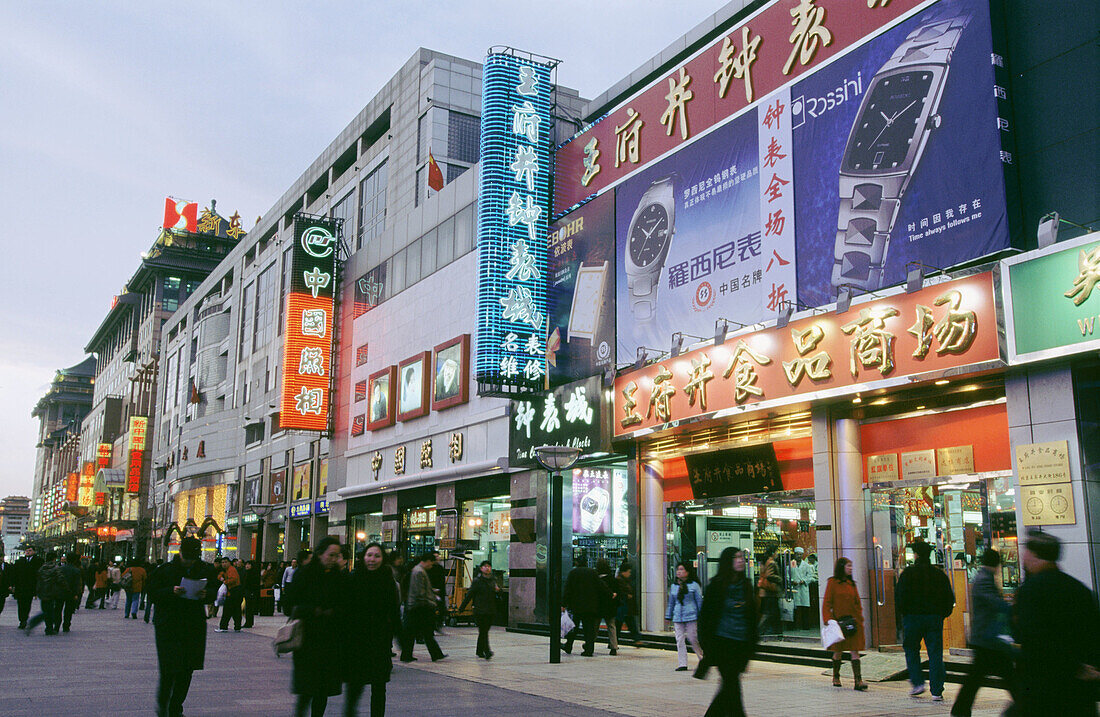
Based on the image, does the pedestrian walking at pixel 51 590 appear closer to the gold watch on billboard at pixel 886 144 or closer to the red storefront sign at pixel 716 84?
the red storefront sign at pixel 716 84

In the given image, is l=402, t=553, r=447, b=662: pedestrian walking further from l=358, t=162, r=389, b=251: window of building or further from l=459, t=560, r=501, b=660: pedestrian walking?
l=358, t=162, r=389, b=251: window of building

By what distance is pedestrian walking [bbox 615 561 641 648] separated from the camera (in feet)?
61.2

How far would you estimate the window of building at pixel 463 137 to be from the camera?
34.1m

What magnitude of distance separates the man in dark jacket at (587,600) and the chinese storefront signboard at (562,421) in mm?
3512

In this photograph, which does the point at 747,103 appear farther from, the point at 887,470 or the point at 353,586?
the point at 353,586

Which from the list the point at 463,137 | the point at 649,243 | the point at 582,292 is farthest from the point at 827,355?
the point at 463,137

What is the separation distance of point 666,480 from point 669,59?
9152 mm

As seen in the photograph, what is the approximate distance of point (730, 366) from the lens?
54.3 feet

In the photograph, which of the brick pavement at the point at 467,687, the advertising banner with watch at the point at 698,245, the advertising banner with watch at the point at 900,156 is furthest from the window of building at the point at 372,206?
the advertising banner with watch at the point at 900,156

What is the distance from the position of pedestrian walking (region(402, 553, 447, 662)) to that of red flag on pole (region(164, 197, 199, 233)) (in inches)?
3810

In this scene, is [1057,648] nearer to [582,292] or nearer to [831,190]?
[831,190]

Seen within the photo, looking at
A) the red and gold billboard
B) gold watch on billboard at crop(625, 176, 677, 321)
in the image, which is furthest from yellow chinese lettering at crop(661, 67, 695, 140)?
the red and gold billboard

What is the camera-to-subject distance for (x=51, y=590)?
67.6 feet

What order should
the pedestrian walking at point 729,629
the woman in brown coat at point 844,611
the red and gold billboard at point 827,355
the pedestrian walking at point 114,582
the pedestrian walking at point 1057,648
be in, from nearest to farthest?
1. the pedestrian walking at point 1057,648
2. the pedestrian walking at point 729,629
3. the woman in brown coat at point 844,611
4. the red and gold billboard at point 827,355
5. the pedestrian walking at point 114,582
